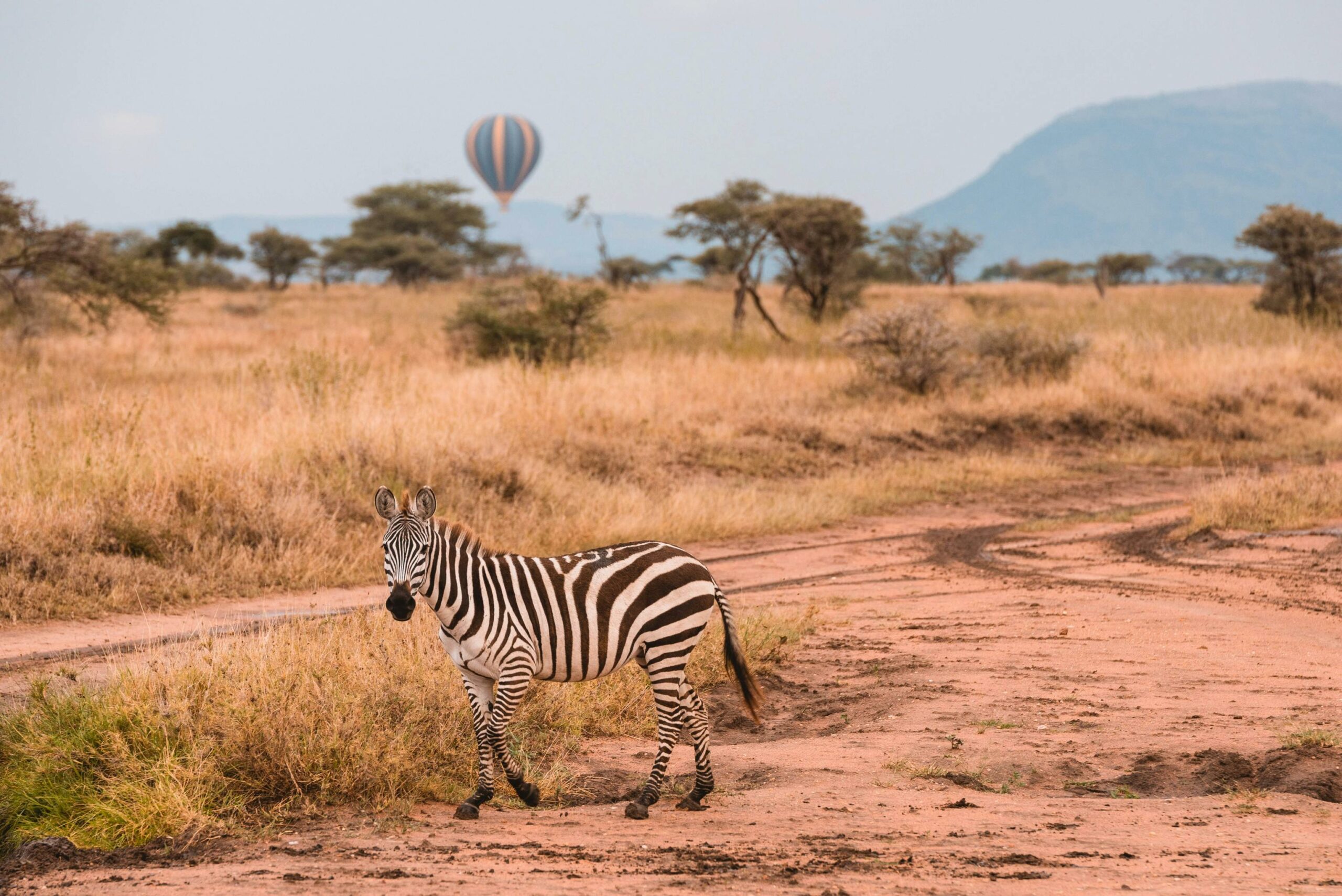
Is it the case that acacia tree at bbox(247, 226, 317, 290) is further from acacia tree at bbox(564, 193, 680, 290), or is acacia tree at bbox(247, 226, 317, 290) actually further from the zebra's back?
the zebra's back

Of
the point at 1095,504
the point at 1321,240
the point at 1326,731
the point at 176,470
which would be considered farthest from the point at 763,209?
the point at 1326,731

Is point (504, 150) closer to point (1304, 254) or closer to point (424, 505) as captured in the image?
point (1304, 254)

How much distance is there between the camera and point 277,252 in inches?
1976

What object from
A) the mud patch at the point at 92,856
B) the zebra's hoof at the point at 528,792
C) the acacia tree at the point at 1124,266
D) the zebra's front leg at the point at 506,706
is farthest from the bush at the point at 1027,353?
the acacia tree at the point at 1124,266

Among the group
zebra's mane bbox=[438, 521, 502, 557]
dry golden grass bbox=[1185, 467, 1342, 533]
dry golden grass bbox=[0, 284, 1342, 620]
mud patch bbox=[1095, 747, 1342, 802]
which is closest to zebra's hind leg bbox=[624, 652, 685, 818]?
zebra's mane bbox=[438, 521, 502, 557]

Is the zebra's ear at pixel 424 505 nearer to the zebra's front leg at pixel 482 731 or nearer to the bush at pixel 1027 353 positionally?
the zebra's front leg at pixel 482 731

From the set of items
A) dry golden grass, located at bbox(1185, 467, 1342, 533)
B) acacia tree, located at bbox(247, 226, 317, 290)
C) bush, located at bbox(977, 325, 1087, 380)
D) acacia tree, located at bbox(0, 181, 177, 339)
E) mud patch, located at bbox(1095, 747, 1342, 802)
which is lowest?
mud patch, located at bbox(1095, 747, 1342, 802)

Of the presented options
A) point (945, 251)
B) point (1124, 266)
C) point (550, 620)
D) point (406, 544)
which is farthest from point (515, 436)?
point (1124, 266)

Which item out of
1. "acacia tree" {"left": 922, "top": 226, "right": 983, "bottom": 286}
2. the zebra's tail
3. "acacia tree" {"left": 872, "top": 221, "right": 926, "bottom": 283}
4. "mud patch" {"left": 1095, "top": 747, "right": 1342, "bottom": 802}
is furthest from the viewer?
"acacia tree" {"left": 872, "top": 221, "right": 926, "bottom": 283}

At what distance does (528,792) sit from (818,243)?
85.3ft

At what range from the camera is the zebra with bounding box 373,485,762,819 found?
16.6 feet

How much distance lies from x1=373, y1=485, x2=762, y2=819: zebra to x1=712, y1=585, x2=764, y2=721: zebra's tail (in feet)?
0.55

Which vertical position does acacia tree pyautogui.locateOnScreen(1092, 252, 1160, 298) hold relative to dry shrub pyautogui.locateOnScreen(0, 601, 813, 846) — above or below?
above

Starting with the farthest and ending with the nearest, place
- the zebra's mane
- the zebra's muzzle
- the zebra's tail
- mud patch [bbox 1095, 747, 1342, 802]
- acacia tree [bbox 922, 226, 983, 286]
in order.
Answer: acacia tree [bbox 922, 226, 983, 286], the zebra's tail, mud patch [bbox 1095, 747, 1342, 802], the zebra's mane, the zebra's muzzle
